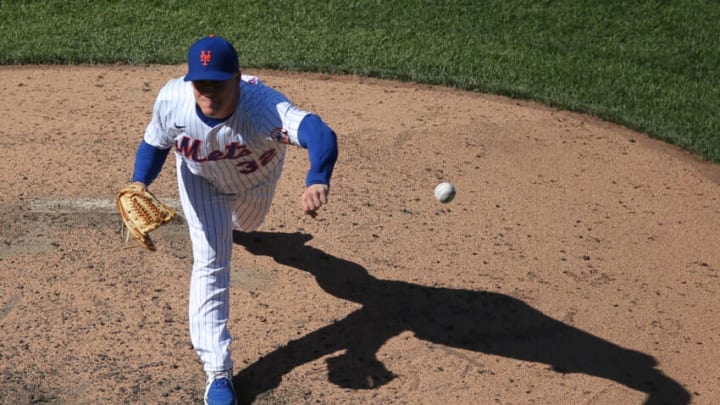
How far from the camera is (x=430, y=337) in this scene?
5820 mm

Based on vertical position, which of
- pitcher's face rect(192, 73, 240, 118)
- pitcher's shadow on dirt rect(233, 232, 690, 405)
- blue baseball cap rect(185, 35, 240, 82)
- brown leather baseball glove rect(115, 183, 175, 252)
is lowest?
pitcher's shadow on dirt rect(233, 232, 690, 405)

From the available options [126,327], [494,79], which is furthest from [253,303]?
[494,79]

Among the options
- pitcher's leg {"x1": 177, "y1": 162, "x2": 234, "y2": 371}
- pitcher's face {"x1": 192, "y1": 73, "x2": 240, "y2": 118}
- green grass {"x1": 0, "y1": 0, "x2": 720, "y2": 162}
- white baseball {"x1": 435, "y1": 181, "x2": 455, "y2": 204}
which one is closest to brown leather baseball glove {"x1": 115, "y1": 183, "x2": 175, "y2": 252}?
pitcher's leg {"x1": 177, "y1": 162, "x2": 234, "y2": 371}

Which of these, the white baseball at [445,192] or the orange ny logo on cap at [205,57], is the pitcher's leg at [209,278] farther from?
the white baseball at [445,192]

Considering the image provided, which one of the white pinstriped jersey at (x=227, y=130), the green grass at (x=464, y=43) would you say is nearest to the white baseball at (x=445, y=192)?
the white pinstriped jersey at (x=227, y=130)

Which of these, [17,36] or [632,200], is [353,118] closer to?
[632,200]

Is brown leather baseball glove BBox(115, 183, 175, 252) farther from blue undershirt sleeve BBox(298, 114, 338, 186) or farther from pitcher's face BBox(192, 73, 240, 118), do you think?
blue undershirt sleeve BBox(298, 114, 338, 186)

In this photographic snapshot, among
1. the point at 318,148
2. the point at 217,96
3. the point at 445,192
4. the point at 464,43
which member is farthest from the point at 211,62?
the point at 464,43

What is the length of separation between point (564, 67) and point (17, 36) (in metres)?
5.15

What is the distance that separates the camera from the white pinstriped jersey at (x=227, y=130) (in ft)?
16.5

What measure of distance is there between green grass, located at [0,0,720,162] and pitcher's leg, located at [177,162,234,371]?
429 centimetres

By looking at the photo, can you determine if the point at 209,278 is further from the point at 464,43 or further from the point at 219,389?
the point at 464,43

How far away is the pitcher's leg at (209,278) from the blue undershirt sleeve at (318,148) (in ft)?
2.39

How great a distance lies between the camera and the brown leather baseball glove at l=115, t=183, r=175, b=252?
504 centimetres
